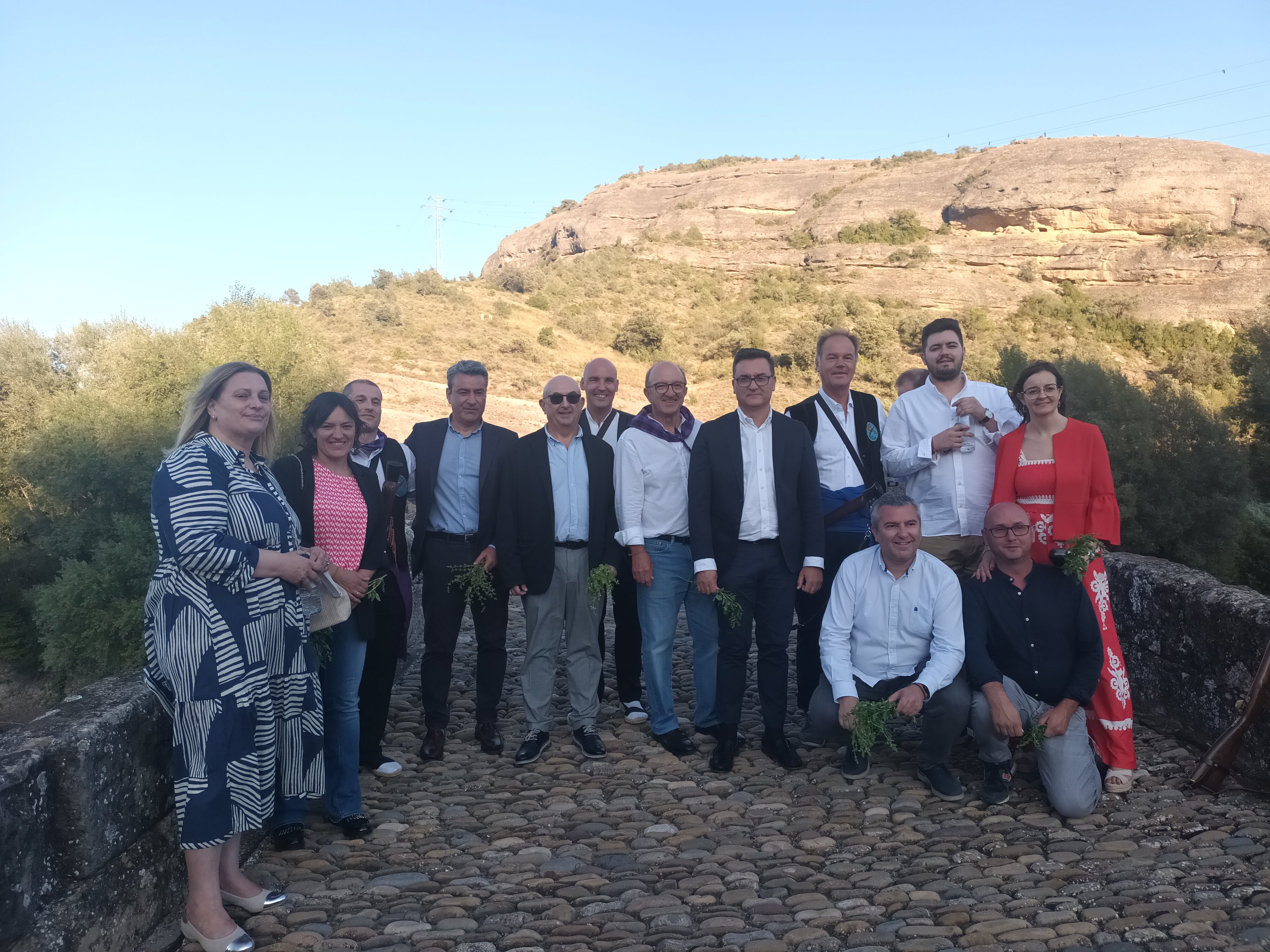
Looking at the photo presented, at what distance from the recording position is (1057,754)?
423 centimetres

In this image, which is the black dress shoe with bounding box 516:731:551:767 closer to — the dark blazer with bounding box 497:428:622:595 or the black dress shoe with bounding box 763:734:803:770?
the dark blazer with bounding box 497:428:622:595

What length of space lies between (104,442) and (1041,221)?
4259 centimetres

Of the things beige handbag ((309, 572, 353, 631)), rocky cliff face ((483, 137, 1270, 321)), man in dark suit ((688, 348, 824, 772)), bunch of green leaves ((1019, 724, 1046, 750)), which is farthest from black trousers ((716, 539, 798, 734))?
rocky cliff face ((483, 137, 1270, 321))

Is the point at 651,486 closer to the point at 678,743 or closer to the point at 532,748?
the point at 678,743

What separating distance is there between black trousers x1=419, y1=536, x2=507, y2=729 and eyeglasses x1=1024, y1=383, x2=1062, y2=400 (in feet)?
10.2

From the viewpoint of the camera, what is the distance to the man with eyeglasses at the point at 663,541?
206 inches

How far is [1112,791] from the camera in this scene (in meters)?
4.41

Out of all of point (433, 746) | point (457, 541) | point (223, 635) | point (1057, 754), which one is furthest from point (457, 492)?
point (1057, 754)

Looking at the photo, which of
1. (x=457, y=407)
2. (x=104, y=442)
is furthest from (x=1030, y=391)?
(x=104, y=442)

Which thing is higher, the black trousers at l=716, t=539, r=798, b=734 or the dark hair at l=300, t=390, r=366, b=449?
the dark hair at l=300, t=390, r=366, b=449

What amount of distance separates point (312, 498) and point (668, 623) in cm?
215

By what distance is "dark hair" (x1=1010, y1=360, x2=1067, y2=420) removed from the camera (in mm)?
4754

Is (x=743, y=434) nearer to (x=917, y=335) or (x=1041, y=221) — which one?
(x=917, y=335)

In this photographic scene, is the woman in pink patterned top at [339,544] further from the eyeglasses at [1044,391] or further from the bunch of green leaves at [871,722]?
the eyeglasses at [1044,391]
